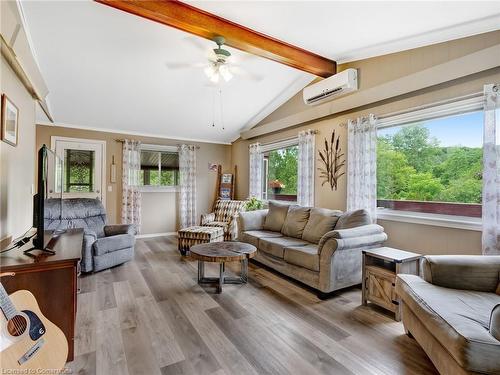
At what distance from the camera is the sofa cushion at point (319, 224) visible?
3.37 metres

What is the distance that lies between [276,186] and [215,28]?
3402 millimetres

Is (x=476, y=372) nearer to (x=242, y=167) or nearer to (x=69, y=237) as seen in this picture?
(x=69, y=237)

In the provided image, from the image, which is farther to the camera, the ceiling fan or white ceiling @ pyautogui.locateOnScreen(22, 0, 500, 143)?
the ceiling fan

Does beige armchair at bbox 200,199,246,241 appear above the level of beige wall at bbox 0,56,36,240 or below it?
below

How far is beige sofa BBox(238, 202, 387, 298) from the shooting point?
8.87ft

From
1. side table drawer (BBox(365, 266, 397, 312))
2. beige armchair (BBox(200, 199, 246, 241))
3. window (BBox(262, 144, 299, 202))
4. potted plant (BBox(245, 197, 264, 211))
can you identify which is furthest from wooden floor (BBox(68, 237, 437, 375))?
window (BBox(262, 144, 299, 202))

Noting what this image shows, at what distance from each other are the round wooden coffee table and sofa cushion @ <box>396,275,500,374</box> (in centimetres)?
154

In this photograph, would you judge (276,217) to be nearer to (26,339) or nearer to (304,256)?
(304,256)

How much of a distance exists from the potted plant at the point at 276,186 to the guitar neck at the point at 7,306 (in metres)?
Result: 4.57

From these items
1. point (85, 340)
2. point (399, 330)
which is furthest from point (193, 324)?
point (399, 330)

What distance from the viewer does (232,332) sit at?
6.95ft

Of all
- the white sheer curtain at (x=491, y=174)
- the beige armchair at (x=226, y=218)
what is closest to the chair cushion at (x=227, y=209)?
the beige armchair at (x=226, y=218)

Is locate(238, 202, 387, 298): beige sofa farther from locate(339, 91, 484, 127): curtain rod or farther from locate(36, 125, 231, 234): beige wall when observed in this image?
locate(36, 125, 231, 234): beige wall

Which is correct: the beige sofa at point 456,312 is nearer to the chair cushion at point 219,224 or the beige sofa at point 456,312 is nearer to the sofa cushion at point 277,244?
the sofa cushion at point 277,244
